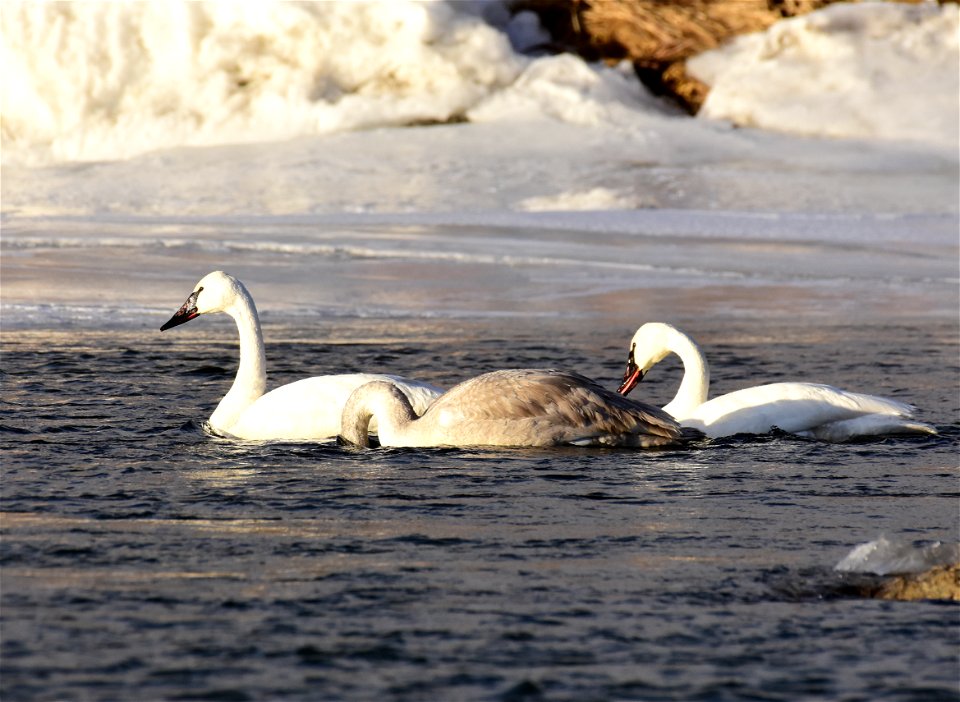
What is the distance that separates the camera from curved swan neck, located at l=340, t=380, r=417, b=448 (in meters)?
8.00

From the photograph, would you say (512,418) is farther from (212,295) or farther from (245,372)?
(212,295)

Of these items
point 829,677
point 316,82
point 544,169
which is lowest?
point 829,677

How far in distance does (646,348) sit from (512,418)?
1295 millimetres

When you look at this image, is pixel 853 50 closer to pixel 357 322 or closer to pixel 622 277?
pixel 622 277

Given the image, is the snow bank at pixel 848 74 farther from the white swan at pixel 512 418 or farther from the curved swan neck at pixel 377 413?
the curved swan neck at pixel 377 413

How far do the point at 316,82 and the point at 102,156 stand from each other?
2.98 metres

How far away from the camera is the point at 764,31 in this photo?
2328 cm

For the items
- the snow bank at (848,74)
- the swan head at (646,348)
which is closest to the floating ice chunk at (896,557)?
the swan head at (646,348)

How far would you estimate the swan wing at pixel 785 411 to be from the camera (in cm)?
828

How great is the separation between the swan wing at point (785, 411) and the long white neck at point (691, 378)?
0.34 meters

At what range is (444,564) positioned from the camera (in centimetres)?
565

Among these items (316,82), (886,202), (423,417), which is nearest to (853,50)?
(886,202)

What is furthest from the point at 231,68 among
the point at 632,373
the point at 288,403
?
the point at 288,403

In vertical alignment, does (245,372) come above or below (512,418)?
above
